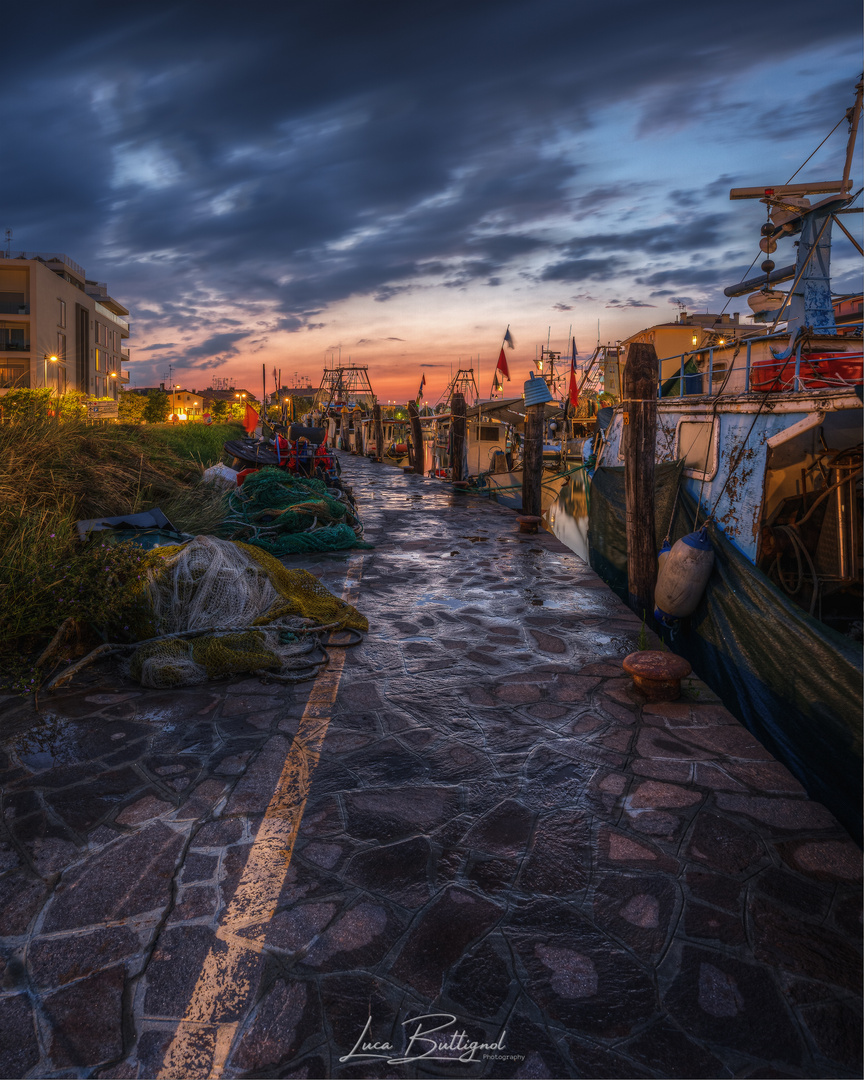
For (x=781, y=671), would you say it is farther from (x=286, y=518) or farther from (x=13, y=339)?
(x=13, y=339)

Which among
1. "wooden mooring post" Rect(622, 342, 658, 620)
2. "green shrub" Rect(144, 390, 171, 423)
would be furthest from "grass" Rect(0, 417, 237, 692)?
"green shrub" Rect(144, 390, 171, 423)

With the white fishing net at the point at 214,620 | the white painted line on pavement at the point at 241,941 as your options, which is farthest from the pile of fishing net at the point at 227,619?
the white painted line on pavement at the point at 241,941

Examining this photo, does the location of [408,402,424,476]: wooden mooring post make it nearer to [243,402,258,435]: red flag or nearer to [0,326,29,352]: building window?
[243,402,258,435]: red flag

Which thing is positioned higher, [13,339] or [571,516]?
[13,339]

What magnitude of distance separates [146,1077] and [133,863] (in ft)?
3.37

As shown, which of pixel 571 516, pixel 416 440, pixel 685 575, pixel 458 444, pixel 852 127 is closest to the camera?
pixel 685 575

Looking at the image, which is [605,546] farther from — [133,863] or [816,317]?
[133,863]

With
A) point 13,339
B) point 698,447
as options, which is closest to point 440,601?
point 698,447

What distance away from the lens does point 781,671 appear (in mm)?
4824

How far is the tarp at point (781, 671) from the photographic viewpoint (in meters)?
3.88

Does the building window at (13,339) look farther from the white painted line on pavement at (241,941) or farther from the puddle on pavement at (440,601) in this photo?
the white painted line on pavement at (241,941)

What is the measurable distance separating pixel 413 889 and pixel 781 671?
3391 mm

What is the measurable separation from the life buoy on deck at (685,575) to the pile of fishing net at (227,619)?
3.07m

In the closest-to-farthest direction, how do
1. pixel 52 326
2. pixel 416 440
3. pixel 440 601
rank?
pixel 440 601 < pixel 416 440 < pixel 52 326
